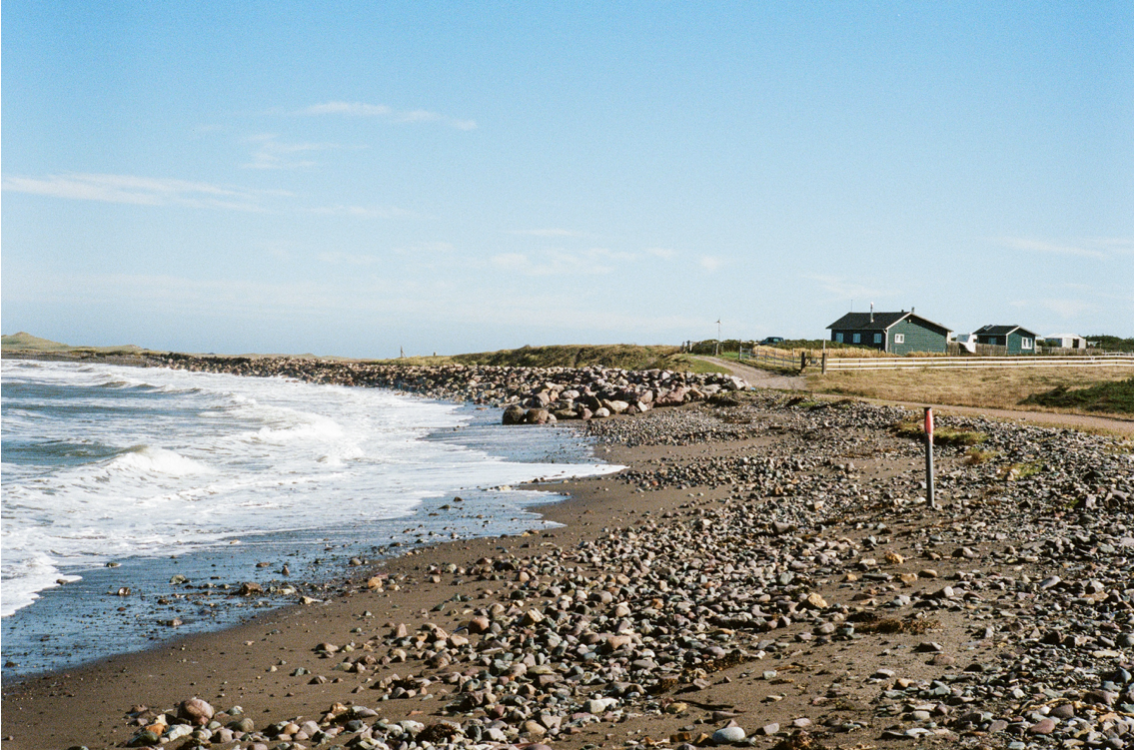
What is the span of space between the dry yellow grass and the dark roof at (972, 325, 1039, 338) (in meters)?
31.6

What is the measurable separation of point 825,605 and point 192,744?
6.12m

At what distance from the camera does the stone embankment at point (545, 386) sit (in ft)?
133

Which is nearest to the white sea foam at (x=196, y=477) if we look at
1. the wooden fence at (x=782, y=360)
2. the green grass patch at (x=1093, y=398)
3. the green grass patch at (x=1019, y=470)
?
the green grass patch at (x=1019, y=470)

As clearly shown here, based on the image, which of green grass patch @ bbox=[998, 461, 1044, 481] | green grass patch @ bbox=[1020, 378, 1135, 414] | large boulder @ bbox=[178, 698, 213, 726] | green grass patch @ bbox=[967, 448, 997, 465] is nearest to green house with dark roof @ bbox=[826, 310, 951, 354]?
green grass patch @ bbox=[1020, 378, 1135, 414]

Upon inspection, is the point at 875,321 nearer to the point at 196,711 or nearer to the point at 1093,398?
the point at 1093,398

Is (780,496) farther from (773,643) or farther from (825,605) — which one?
(773,643)

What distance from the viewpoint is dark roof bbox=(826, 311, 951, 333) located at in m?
79.1

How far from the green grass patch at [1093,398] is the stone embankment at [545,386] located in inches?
551

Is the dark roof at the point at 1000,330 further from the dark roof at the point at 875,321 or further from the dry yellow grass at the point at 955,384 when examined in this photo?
the dry yellow grass at the point at 955,384

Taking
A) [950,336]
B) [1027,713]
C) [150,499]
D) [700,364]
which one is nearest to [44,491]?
[150,499]

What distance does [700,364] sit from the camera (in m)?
61.2

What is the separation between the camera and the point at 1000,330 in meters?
92.2

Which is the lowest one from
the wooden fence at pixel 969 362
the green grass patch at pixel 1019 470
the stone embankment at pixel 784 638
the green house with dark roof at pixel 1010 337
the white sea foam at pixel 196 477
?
the white sea foam at pixel 196 477

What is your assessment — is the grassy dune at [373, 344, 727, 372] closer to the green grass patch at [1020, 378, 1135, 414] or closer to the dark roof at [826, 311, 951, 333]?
the dark roof at [826, 311, 951, 333]
